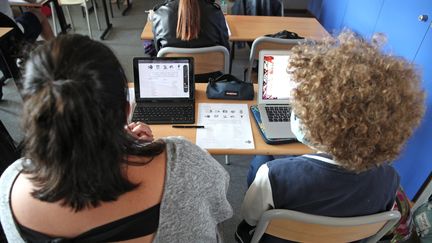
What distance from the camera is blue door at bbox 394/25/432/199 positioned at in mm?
1629

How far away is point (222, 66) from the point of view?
5.96ft

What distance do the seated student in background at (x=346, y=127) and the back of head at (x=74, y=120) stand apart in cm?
47

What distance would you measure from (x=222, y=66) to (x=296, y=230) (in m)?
1.20

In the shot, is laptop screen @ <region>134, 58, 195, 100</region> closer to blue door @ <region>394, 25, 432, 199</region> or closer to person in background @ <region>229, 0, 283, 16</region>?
blue door @ <region>394, 25, 432, 199</region>

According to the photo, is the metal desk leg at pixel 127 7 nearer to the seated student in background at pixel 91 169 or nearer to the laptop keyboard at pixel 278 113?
the laptop keyboard at pixel 278 113

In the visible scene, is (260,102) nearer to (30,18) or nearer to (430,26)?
(430,26)

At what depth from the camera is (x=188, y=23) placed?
1652 mm

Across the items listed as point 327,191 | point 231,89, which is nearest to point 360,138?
point 327,191

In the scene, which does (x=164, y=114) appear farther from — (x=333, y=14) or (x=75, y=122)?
(x=333, y=14)

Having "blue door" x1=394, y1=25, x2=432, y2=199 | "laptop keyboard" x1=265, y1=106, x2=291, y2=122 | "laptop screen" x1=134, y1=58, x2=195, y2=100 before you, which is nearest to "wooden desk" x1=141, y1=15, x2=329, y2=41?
"blue door" x1=394, y1=25, x2=432, y2=199

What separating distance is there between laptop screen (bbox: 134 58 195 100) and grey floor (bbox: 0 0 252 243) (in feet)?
0.29

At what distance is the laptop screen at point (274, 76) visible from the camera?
3.96ft


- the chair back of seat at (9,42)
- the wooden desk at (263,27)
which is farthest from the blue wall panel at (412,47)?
the chair back of seat at (9,42)

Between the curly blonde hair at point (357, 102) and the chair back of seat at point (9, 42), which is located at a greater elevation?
the curly blonde hair at point (357, 102)
